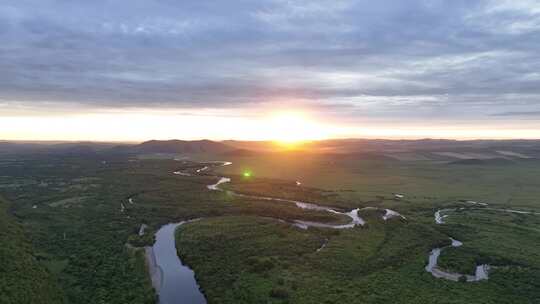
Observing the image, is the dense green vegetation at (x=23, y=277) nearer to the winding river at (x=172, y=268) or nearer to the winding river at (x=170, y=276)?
the winding river at (x=170, y=276)

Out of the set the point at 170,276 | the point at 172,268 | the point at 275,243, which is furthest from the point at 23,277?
the point at 275,243

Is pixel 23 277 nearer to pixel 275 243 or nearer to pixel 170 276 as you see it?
pixel 170 276

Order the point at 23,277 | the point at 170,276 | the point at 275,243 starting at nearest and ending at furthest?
Result: the point at 23,277
the point at 170,276
the point at 275,243

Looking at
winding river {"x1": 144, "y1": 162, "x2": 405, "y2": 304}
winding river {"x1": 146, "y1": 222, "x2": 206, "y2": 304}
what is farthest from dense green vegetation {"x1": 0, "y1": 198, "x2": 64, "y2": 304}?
winding river {"x1": 144, "y1": 162, "x2": 405, "y2": 304}

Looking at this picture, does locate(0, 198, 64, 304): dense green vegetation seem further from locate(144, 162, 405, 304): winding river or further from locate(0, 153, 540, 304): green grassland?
locate(144, 162, 405, 304): winding river

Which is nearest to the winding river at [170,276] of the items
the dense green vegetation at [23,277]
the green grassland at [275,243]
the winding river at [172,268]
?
the winding river at [172,268]

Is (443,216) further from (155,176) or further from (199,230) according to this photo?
(155,176)

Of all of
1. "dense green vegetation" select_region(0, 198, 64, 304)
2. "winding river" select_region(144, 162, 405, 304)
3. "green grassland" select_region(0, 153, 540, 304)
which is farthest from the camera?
"winding river" select_region(144, 162, 405, 304)

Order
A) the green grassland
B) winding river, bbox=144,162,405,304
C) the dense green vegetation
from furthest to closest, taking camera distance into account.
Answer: winding river, bbox=144,162,405,304, the green grassland, the dense green vegetation

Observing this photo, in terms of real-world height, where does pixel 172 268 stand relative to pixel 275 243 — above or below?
below
